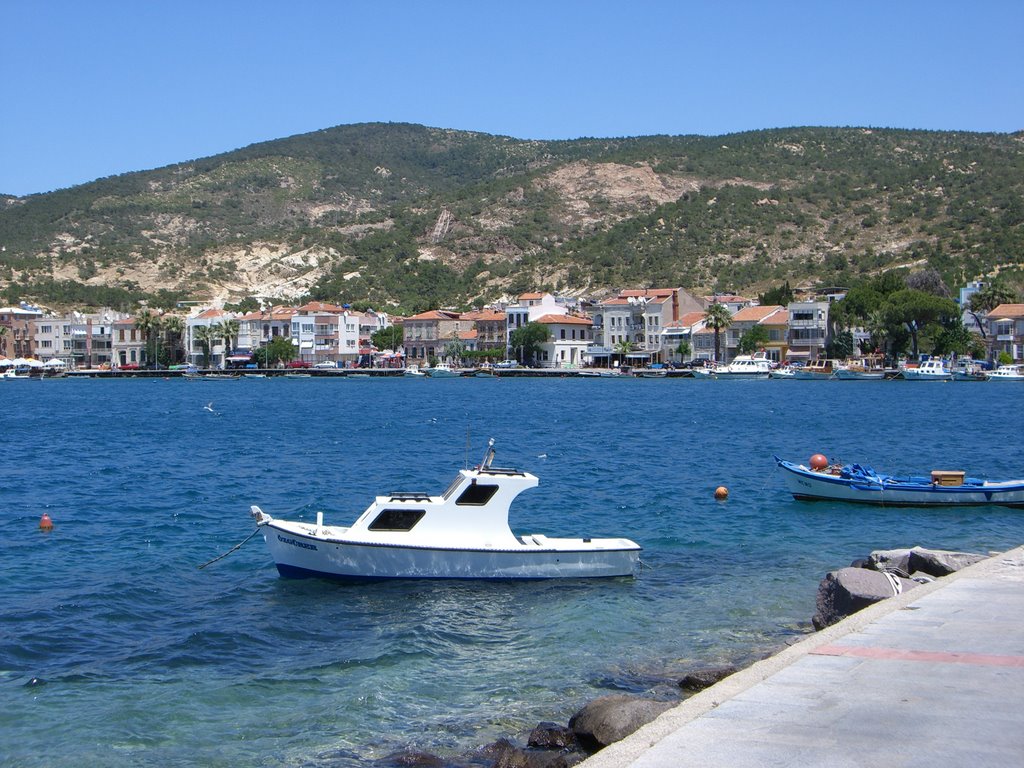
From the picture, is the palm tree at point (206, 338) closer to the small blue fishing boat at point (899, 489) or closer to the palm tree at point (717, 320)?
the palm tree at point (717, 320)

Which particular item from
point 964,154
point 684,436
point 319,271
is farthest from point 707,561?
point 964,154

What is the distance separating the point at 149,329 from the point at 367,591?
13210 centimetres

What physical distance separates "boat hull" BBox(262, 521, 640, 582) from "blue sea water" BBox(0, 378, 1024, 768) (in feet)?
1.03

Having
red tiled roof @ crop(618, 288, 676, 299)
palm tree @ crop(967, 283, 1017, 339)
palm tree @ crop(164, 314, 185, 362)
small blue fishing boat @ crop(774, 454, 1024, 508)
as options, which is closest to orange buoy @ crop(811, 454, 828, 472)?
small blue fishing boat @ crop(774, 454, 1024, 508)

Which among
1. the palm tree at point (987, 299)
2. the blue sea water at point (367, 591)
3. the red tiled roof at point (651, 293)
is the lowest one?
the blue sea water at point (367, 591)

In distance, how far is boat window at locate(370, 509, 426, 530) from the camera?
21.3 metres

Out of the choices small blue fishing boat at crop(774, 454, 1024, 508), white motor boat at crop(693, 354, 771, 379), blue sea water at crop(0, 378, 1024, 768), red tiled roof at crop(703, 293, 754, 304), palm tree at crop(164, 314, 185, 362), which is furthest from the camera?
palm tree at crop(164, 314, 185, 362)

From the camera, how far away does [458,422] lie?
65.2 m

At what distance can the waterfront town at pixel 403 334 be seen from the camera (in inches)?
5335

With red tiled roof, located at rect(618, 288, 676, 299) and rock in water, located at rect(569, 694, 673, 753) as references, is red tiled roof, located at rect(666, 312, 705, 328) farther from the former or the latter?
rock in water, located at rect(569, 694, 673, 753)

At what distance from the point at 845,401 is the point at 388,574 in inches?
2641

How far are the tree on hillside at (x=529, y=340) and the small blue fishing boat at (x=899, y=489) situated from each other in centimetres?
10378

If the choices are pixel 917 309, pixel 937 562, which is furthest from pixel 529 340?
pixel 937 562

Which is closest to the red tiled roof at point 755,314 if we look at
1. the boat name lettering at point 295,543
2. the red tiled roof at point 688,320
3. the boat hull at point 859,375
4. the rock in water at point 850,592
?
the red tiled roof at point 688,320
